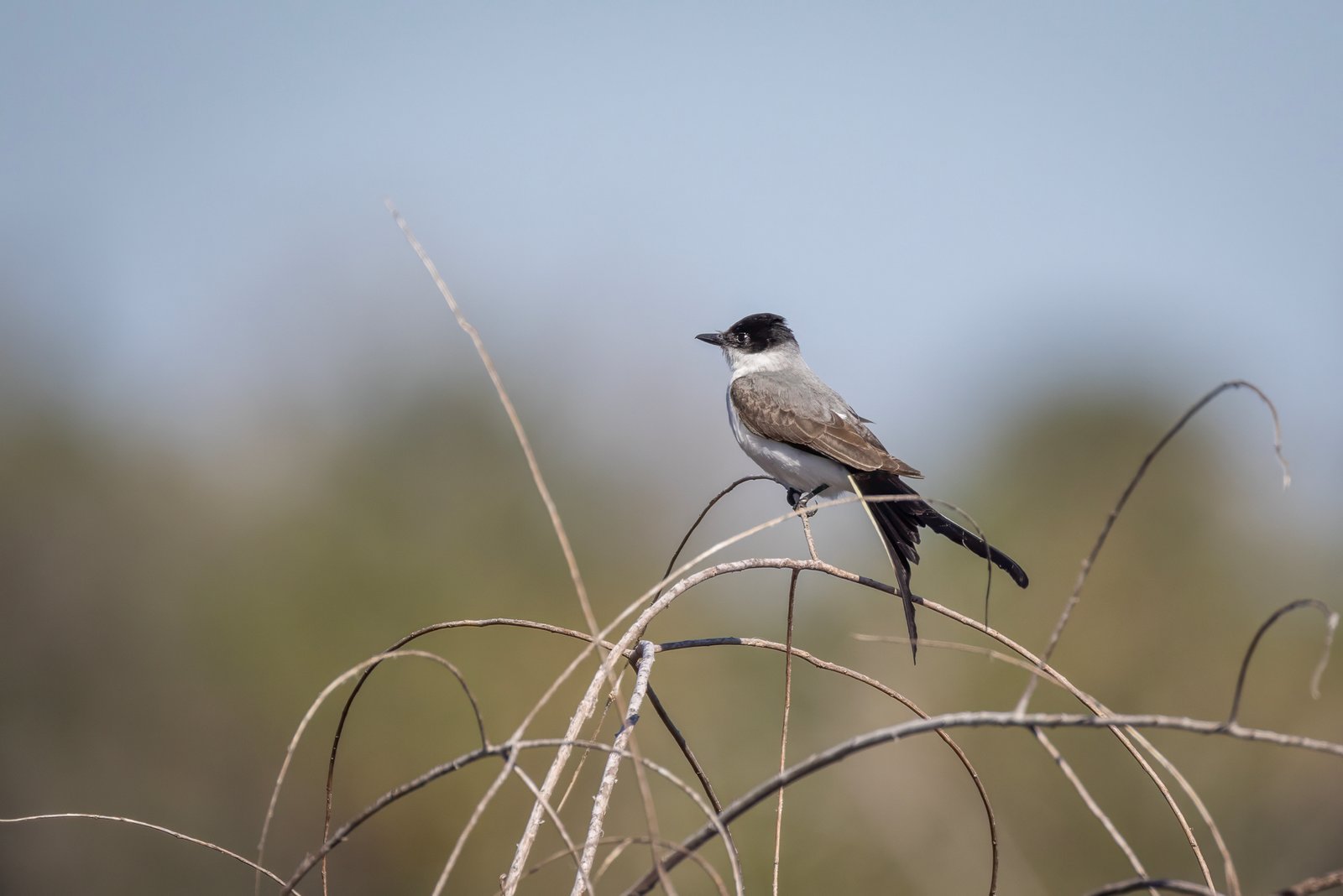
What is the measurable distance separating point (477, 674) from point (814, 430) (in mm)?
16932

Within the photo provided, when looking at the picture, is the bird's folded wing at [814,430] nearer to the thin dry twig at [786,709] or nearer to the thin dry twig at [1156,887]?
the thin dry twig at [786,709]

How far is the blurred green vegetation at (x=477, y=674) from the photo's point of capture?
20.4 m

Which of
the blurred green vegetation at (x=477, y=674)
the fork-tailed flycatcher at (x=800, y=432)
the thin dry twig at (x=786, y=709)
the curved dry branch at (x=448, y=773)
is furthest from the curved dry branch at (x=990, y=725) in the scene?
the blurred green vegetation at (x=477, y=674)

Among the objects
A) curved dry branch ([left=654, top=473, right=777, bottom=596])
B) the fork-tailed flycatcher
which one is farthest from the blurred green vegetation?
curved dry branch ([left=654, top=473, right=777, bottom=596])

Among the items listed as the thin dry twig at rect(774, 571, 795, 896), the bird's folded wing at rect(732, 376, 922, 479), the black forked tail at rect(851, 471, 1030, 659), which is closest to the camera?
the thin dry twig at rect(774, 571, 795, 896)

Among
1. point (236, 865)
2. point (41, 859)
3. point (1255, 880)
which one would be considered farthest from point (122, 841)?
point (1255, 880)

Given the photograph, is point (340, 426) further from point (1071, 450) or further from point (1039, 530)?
Result: point (1071, 450)

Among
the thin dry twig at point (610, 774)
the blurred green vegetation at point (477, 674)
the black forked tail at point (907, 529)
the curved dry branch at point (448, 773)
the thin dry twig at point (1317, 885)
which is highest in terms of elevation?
the curved dry branch at point (448, 773)

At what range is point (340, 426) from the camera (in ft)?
105

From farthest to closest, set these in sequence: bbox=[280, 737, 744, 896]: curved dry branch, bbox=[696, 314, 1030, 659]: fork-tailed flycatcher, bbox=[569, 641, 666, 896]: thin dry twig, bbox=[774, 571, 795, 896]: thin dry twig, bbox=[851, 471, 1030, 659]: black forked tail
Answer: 1. bbox=[696, 314, 1030, 659]: fork-tailed flycatcher
2. bbox=[851, 471, 1030, 659]: black forked tail
3. bbox=[774, 571, 795, 896]: thin dry twig
4. bbox=[569, 641, 666, 896]: thin dry twig
5. bbox=[280, 737, 744, 896]: curved dry branch

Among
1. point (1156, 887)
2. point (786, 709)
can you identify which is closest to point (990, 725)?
point (1156, 887)

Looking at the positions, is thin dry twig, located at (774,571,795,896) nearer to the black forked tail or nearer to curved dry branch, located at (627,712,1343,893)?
curved dry branch, located at (627,712,1343,893)

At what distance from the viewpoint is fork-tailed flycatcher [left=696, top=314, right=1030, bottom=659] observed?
4.90 meters

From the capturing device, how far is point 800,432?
20.8 ft
